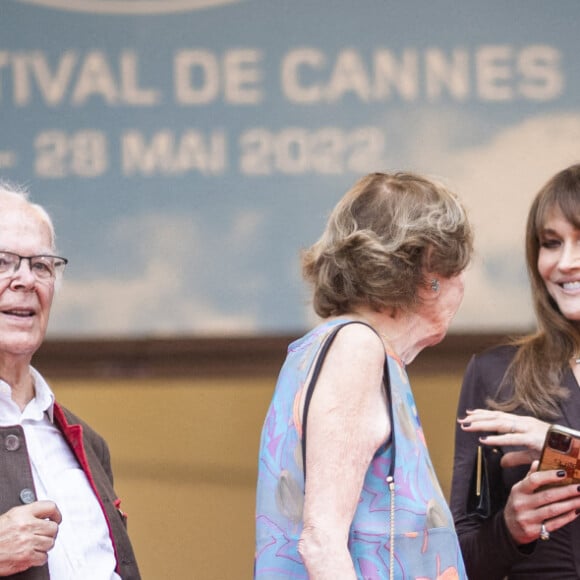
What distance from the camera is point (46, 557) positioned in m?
2.36

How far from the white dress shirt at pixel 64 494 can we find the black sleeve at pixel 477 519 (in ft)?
2.80

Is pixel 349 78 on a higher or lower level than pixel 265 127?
higher

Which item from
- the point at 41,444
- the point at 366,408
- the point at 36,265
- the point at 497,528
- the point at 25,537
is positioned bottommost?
the point at 497,528

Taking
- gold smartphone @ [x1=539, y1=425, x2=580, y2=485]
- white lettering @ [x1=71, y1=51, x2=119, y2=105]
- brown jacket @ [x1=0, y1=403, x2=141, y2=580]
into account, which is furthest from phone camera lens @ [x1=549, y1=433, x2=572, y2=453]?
white lettering @ [x1=71, y1=51, x2=119, y2=105]

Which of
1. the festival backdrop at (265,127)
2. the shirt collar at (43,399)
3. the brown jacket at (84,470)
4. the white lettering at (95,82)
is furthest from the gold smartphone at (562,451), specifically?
the white lettering at (95,82)

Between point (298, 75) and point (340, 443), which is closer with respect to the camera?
point (340, 443)

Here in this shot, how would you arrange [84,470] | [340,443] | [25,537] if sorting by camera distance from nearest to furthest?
[340,443] < [25,537] < [84,470]

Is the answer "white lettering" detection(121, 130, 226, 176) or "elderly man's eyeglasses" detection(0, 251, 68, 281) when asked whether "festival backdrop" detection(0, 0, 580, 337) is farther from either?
"elderly man's eyeglasses" detection(0, 251, 68, 281)

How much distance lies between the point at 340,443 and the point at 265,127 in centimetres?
266

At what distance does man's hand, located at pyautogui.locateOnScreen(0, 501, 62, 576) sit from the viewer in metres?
2.31

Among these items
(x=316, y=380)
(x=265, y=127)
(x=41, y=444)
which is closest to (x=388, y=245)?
(x=316, y=380)

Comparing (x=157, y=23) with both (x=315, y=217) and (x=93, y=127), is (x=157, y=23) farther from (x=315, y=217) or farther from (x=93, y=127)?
(x=315, y=217)

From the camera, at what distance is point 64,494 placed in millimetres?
2607

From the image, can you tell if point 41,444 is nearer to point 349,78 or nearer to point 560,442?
point 560,442
